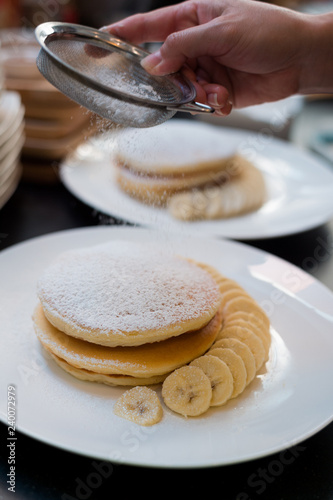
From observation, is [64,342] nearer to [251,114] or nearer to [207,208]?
[207,208]

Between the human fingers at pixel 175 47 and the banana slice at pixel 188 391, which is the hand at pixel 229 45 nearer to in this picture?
the human fingers at pixel 175 47

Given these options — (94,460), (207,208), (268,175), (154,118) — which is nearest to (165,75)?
(154,118)

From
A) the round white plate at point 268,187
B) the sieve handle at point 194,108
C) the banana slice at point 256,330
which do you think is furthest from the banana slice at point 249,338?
the round white plate at point 268,187

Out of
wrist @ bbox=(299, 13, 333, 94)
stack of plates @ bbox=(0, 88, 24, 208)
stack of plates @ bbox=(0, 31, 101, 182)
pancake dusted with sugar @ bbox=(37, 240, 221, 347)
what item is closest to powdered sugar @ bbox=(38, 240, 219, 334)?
pancake dusted with sugar @ bbox=(37, 240, 221, 347)

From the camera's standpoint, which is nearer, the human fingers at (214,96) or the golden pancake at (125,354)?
the golden pancake at (125,354)

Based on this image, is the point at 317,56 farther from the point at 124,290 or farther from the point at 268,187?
the point at 124,290

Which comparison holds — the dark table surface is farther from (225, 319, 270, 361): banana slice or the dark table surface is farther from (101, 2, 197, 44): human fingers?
(101, 2, 197, 44): human fingers
